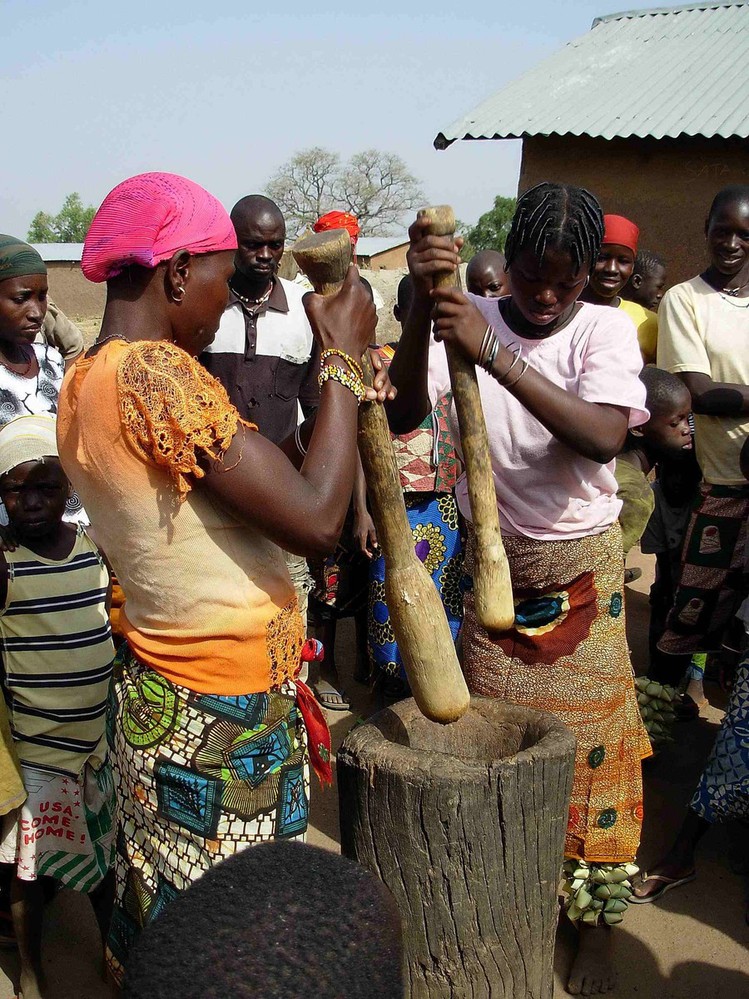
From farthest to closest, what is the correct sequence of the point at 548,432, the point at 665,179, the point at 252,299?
the point at 665,179
the point at 252,299
the point at 548,432

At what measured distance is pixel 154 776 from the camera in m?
1.82

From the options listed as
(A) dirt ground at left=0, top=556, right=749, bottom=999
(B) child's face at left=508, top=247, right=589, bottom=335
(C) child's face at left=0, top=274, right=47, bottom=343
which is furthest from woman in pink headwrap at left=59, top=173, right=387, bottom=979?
(C) child's face at left=0, top=274, right=47, bottom=343

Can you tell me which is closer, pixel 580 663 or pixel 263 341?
pixel 580 663

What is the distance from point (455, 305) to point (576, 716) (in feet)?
4.03

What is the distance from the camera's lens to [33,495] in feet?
9.10

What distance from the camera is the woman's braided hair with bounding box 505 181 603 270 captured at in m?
2.15

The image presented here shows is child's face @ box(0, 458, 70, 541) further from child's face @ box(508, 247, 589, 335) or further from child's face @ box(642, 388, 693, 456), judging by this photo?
child's face @ box(642, 388, 693, 456)

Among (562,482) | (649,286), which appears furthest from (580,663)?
(649,286)

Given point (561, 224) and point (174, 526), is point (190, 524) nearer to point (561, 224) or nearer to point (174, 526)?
point (174, 526)

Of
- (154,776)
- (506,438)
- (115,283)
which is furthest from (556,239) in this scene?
(154,776)

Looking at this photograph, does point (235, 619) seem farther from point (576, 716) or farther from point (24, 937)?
point (24, 937)

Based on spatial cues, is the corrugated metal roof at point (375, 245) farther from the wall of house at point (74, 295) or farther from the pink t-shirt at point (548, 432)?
the pink t-shirt at point (548, 432)

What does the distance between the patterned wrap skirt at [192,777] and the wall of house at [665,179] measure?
7.22m

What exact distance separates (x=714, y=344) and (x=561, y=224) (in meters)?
1.92
